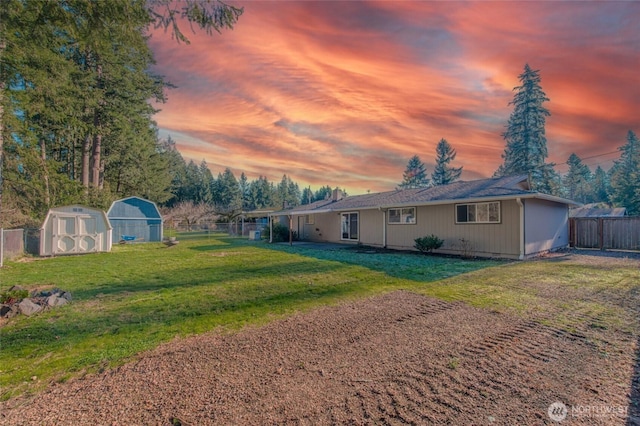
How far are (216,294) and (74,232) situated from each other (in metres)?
13.1

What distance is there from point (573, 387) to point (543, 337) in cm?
129

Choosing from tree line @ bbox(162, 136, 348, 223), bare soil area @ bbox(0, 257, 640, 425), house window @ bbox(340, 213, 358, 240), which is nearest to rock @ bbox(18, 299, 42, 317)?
bare soil area @ bbox(0, 257, 640, 425)

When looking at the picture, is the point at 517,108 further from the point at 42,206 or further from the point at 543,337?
the point at 42,206

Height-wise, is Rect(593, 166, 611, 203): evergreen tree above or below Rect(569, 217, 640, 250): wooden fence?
above

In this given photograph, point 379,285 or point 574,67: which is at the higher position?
point 574,67

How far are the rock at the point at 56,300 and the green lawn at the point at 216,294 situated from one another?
28 centimetres

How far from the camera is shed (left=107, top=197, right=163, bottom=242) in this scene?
21.0 metres

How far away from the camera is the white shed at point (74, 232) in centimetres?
1383

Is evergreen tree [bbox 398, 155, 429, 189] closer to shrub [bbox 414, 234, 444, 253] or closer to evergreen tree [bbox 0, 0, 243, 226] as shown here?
evergreen tree [bbox 0, 0, 243, 226]

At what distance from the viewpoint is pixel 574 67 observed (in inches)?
419

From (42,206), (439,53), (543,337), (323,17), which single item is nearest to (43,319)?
(543,337)

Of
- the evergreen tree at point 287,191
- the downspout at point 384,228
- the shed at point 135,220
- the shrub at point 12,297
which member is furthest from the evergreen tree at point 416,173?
the shrub at point 12,297

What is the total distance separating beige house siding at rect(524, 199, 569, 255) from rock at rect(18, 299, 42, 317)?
13980mm

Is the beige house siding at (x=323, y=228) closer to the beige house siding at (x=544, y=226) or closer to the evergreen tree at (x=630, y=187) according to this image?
the beige house siding at (x=544, y=226)
